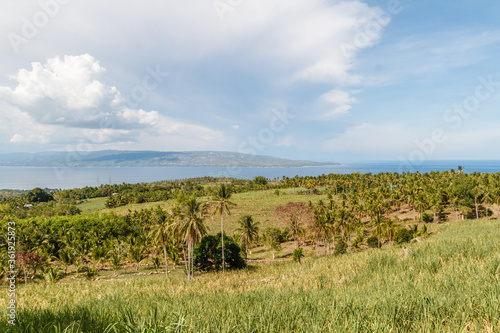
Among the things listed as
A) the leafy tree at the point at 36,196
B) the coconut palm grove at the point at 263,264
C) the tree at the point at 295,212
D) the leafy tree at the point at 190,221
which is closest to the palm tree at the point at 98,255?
the coconut palm grove at the point at 263,264

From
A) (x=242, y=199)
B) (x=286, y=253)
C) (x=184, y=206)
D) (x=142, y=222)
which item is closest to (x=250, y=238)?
(x=286, y=253)

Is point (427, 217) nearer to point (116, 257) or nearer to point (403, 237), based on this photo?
point (403, 237)

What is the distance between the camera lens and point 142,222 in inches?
2980

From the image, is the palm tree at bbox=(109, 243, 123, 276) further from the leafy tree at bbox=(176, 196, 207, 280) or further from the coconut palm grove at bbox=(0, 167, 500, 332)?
the leafy tree at bbox=(176, 196, 207, 280)

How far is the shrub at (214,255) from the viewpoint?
1671 inches

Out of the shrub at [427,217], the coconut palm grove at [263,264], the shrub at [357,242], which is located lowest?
the shrub at [357,242]

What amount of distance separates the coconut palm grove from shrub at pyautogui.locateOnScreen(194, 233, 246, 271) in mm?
205

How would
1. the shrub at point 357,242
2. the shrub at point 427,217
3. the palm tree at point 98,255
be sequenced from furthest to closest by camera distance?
the shrub at point 427,217 < the shrub at point 357,242 < the palm tree at point 98,255

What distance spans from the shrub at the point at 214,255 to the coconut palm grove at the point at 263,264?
0.21m

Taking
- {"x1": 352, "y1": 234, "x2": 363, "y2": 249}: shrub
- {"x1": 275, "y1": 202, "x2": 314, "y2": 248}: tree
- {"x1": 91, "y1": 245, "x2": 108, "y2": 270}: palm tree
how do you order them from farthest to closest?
{"x1": 275, "y1": 202, "x2": 314, "y2": 248}: tree, {"x1": 352, "y1": 234, "x2": 363, "y2": 249}: shrub, {"x1": 91, "y1": 245, "x2": 108, "y2": 270}: palm tree

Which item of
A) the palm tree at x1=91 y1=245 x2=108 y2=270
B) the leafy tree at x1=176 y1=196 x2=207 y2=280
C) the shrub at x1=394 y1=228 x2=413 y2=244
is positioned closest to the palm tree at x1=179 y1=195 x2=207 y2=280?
the leafy tree at x1=176 y1=196 x2=207 y2=280

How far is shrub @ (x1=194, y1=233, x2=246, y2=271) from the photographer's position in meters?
42.4

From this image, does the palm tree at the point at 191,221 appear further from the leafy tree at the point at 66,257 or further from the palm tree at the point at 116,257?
the leafy tree at the point at 66,257

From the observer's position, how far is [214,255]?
1678 inches
